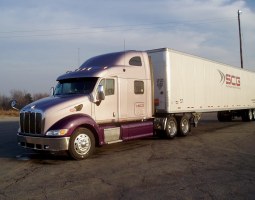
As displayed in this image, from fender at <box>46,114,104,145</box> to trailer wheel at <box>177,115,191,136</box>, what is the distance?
5.44 meters

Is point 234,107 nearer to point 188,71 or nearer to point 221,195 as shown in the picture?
point 188,71

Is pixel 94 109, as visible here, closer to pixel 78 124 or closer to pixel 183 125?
pixel 78 124

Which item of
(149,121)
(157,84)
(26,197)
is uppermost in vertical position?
(157,84)

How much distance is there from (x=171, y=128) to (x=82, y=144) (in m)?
5.59

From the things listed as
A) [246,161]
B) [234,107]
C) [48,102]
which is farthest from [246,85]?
[48,102]

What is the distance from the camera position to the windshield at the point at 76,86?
1104 centimetres

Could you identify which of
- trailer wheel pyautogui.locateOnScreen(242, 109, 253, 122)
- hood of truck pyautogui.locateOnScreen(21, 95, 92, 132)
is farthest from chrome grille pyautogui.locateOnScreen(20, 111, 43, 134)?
trailer wheel pyautogui.locateOnScreen(242, 109, 253, 122)

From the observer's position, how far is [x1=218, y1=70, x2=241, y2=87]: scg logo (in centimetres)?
1969

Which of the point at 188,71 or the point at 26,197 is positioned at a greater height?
the point at 188,71

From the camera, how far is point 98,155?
1092 centimetres

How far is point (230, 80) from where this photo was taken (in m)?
21.2

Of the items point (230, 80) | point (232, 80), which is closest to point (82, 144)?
point (230, 80)

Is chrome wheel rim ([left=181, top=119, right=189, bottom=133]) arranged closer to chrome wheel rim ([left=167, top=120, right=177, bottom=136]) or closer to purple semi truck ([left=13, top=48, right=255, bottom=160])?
purple semi truck ([left=13, top=48, right=255, bottom=160])

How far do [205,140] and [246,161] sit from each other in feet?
15.1
